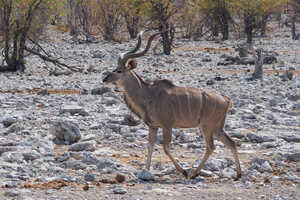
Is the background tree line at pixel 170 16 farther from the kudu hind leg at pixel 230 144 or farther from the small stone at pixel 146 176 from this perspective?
the small stone at pixel 146 176

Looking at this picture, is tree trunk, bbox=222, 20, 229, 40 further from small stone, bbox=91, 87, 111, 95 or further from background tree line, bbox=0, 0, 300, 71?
small stone, bbox=91, 87, 111, 95

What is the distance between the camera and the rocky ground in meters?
6.57

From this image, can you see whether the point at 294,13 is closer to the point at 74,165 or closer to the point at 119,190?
the point at 74,165

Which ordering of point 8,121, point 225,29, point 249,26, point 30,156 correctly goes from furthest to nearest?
point 225,29, point 249,26, point 8,121, point 30,156

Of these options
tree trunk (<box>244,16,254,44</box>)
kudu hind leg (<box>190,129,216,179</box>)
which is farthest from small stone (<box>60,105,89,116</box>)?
tree trunk (<box>244,16,254,44</box>)

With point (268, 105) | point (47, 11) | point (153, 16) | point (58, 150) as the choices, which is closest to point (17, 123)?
point (58, 150)

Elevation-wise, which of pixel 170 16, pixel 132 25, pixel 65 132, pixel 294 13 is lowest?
pixel 65 132

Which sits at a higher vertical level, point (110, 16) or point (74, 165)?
point (110, 16)

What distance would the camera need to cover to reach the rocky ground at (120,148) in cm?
657

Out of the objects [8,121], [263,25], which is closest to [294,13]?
[263,25]

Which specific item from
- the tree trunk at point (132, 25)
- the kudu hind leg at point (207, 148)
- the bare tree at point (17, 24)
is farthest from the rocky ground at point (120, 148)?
the tree trunk at point (132, 25)

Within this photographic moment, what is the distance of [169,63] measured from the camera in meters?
23.8

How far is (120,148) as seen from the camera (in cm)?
907

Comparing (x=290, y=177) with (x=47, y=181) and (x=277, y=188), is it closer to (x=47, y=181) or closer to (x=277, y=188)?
(x=277, y=188)
